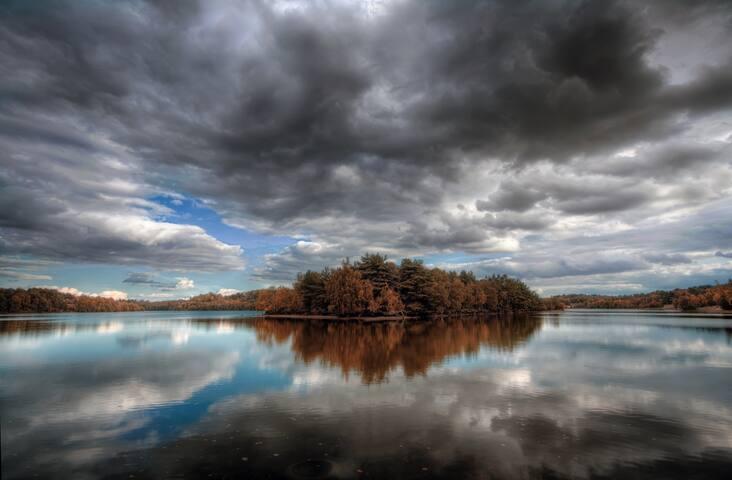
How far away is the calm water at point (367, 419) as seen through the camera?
923 cm

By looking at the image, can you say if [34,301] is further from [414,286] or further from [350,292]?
[414,286]

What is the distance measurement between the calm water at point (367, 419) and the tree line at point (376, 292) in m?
64.9

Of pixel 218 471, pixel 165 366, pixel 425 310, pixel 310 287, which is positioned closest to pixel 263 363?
pixel 165 366

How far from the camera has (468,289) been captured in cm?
12419

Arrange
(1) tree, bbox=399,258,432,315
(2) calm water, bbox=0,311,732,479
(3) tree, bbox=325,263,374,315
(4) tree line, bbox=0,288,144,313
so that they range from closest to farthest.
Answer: (2) calm water, bbox=0,311,732,479, (3) tree, bbox=325,263,374,315, (1) tree, bbox=399,258,432,315, (4) tree line, bbox=0,288,144,313

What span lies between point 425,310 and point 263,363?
80.4 meters

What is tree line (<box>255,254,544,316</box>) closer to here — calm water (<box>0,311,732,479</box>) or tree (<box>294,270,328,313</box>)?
tree (<box>294,270,328,313</box>)

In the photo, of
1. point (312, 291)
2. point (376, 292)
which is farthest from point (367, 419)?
point (312, 291)

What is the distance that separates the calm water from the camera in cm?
923

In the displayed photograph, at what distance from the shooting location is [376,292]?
95438 millimetres

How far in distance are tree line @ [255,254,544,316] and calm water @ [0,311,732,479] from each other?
64915mm

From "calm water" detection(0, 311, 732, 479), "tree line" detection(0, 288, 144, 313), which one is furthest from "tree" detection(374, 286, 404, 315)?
"tree line" detection(0, 288, 144, 313)

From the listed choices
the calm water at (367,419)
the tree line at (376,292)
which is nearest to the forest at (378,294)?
the tree line at (376,292)

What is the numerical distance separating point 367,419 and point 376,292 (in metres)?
82.9
